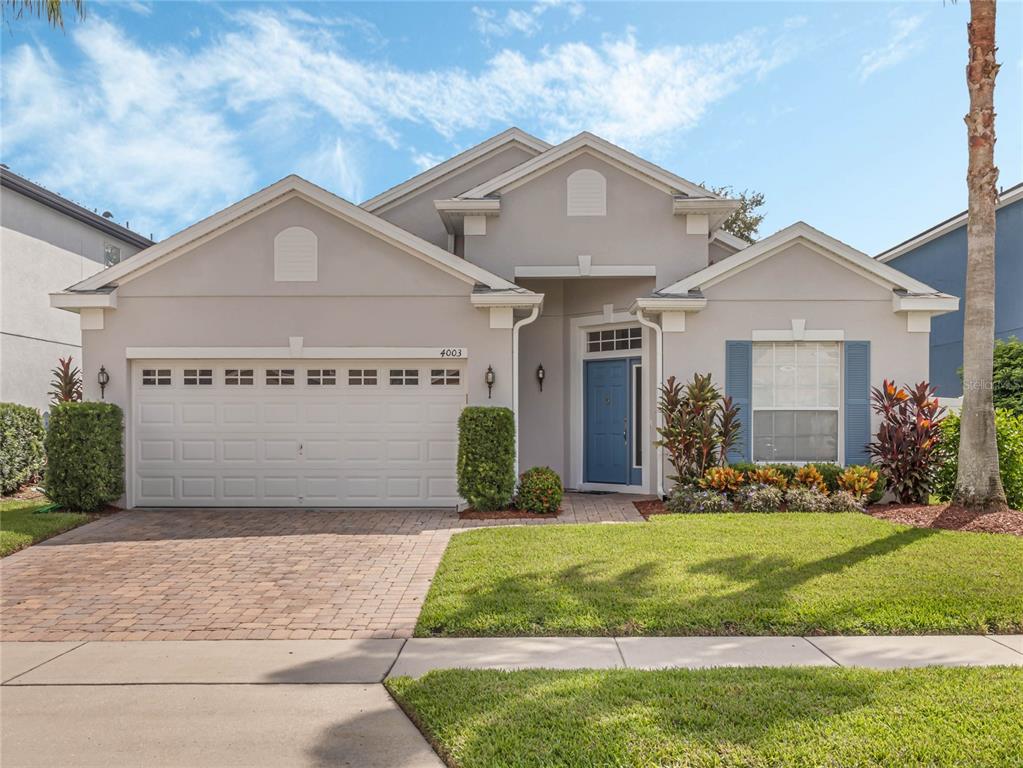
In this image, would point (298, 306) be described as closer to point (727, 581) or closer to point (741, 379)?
point (741, 379)

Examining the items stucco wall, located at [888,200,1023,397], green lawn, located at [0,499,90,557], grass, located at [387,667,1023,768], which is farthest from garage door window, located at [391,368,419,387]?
stucco wall, located at [888,200,1023,397]

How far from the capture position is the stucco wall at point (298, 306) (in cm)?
1142

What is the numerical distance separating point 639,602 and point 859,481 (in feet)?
20.8

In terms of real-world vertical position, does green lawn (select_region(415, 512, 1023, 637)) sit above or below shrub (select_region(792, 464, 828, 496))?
below

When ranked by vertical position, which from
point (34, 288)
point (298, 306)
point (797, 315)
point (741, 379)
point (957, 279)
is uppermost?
point (957, 279)

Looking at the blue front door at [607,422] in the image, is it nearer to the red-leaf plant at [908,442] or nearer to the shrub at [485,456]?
the shrub at [485,456]

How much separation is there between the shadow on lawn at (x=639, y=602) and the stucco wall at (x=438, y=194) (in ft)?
31.7

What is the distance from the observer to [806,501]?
10.6 m

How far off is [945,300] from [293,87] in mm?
12612

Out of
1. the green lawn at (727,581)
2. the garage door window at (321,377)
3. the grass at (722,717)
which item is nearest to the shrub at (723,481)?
the green lawn at (727,581)

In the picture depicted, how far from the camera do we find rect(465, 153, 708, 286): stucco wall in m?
13.1

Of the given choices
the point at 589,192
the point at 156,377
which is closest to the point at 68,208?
the point at 156,377

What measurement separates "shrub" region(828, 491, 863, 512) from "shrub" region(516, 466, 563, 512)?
418 centimetres

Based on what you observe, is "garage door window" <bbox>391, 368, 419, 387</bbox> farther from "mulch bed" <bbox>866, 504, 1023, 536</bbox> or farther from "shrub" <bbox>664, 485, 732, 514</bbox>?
"mulch bed" <bbox>866, 504, 1023, 536</bbox>
